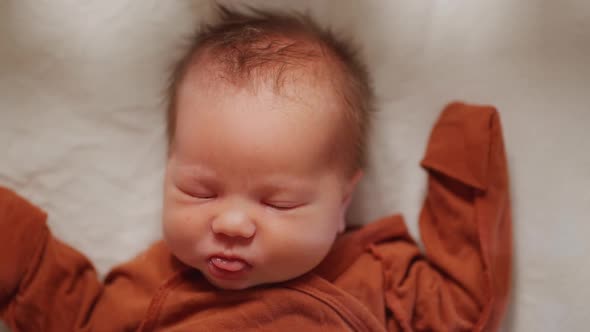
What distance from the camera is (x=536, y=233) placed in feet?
3.68

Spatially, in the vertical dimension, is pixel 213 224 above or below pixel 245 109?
below

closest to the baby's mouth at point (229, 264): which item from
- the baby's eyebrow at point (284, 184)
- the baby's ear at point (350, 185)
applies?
the baby's eyebrow at point (284, 184)

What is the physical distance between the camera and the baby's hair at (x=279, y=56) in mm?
938

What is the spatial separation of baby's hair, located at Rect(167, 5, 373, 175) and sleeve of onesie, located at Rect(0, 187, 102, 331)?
0.93ft

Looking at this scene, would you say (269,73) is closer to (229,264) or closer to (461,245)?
(229,264)

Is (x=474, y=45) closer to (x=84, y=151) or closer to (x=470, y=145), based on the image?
(x=470, y=145)

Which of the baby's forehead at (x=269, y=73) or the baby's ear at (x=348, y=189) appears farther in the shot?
the baby's ear at (x=348, y=189)

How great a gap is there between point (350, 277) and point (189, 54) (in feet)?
1.56

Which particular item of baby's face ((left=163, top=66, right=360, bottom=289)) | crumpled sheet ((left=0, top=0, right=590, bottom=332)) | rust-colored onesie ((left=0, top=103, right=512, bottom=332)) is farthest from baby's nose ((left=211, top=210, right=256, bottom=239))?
crumpled sheet ((left=0, top=0, right=590, bottom=332))

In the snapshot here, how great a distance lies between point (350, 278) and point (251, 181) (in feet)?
0.95

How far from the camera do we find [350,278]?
3.55 feet

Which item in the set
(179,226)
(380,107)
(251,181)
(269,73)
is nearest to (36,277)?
(179,226)

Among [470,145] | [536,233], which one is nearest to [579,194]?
[536,233]

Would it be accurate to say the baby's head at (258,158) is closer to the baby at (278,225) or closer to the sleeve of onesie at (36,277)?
the baby at (278,225)
